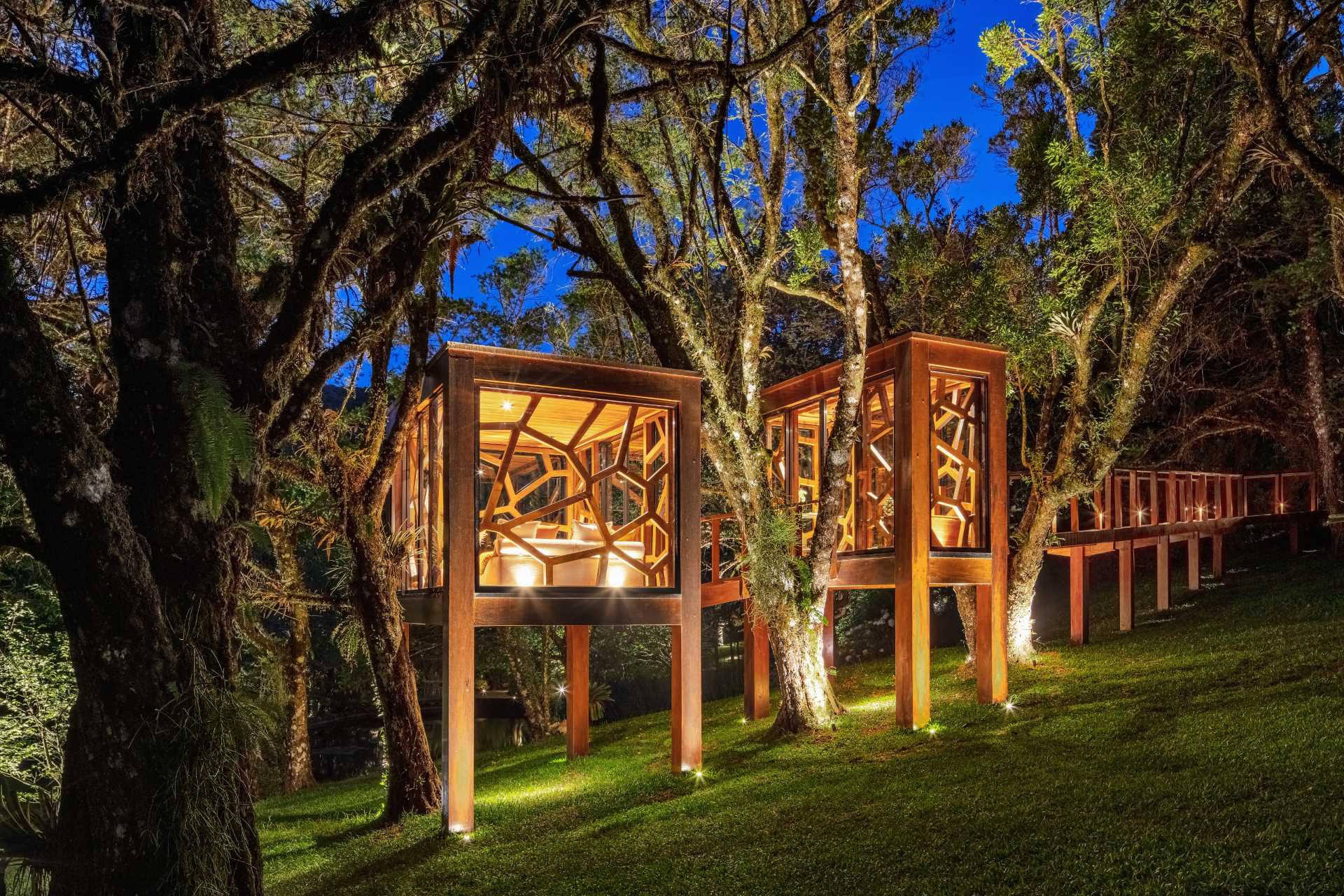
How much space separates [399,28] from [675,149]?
6.23 metres

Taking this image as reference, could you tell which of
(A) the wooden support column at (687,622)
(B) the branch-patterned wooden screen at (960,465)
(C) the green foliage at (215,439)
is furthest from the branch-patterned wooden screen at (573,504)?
(C) the green foliage at (215,439)

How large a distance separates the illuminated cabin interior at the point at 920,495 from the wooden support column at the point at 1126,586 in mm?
4203

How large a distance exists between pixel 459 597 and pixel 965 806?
12.3 ft

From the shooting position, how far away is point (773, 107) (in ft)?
30.4

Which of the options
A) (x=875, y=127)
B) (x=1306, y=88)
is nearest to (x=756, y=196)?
(x=875, y=127)

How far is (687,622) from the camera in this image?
8.12 m

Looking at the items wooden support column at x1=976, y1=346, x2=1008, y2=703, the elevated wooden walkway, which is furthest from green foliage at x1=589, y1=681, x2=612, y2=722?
wooden support column at x1=976, y1=346, x2=1008, y2=703

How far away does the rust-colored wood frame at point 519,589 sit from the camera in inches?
278

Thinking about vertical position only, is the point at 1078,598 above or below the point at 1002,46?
below

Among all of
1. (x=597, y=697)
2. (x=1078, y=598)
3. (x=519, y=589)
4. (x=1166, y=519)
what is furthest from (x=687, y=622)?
(x=1166, y=519)

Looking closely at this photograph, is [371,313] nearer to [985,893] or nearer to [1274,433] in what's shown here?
[985,893]

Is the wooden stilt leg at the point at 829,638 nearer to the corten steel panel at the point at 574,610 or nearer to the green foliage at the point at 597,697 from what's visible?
the corten steel panel at the point at 574,610

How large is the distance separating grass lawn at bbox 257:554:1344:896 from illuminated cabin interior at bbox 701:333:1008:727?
30.2 inches

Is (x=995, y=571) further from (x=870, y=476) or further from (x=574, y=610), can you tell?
(x=574, y=610)
